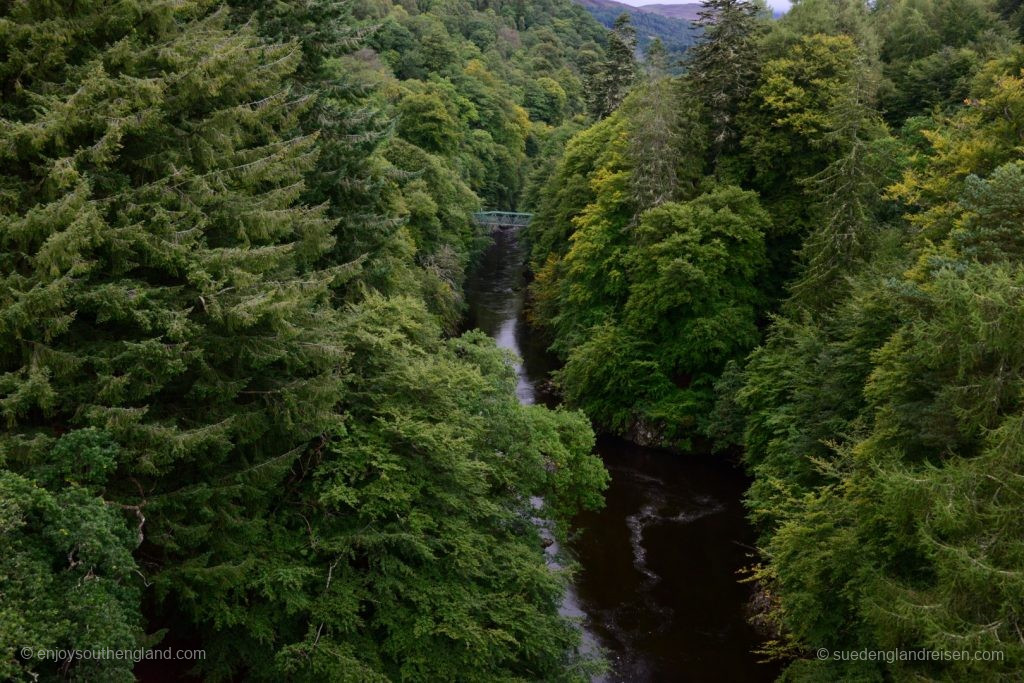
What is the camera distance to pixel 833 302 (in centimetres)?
2161

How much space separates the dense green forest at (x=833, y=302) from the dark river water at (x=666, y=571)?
0.96m

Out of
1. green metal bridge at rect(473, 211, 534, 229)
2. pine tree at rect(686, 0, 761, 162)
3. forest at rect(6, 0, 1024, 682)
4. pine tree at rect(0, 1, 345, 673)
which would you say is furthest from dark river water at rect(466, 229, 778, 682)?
green metal bridge at rect(473, 211, 534, 229)

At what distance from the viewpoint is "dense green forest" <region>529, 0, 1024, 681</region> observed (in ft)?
32.6

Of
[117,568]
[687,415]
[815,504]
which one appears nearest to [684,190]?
[687,415]

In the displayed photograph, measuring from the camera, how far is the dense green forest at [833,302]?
9.92 metres

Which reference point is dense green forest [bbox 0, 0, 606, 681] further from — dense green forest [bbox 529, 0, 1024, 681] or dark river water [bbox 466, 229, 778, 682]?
dense green forest [bbox 529, 0, 1024, 681]

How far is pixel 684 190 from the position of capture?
27.9 metres

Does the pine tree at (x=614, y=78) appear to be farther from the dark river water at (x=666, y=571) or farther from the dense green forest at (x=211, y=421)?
the dense green forest at (x=211, y=421)

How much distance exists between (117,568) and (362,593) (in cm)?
391

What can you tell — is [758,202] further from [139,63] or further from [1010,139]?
[139,63]

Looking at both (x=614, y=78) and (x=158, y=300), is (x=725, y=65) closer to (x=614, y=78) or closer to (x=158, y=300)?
(x=614, y=78)

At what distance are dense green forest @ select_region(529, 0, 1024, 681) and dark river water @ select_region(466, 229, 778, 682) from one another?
3.15 ft

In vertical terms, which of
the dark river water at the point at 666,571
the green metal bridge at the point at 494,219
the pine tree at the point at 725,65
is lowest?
the green metal bridge at the point at 494,219

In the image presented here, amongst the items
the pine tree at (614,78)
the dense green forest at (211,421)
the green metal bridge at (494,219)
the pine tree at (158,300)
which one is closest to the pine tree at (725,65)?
the pine tree at (614,78)
